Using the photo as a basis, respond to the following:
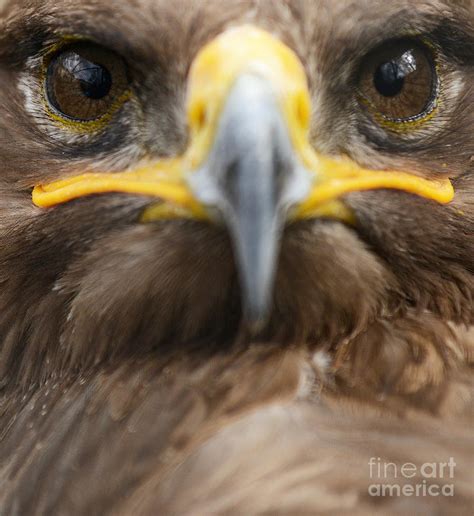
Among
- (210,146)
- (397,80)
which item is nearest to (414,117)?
(397,80)

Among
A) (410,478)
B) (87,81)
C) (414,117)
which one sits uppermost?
(87,81)

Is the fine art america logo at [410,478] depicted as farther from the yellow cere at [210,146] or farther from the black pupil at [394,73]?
the black pupil at [394,73]

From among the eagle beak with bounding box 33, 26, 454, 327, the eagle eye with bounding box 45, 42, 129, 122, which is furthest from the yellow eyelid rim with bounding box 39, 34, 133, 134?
the eagle beak with bounding box 33, 26, 454, 327

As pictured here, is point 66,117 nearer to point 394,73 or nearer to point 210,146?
point 210,146

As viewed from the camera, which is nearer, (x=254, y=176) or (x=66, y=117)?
(x=254, y=176)

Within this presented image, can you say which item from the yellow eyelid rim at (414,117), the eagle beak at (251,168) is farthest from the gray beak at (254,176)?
the yellow eyelid rim at (414,117)
